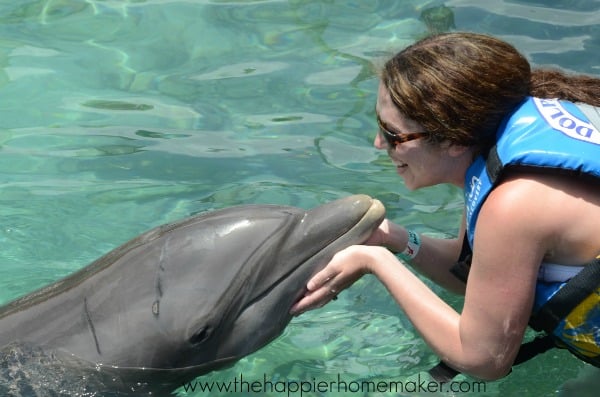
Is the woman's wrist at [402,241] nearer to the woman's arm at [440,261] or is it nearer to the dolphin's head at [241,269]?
the woman's arm at [440,261]

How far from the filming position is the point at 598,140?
5.05 metres

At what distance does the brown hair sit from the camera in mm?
5086

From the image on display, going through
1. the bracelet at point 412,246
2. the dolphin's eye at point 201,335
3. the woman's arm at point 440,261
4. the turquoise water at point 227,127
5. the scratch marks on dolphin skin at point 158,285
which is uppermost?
the scratch marks on dolphin skin at point 158,285

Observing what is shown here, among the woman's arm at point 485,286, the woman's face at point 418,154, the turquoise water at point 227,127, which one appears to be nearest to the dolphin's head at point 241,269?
the woman's arm at point 485,286

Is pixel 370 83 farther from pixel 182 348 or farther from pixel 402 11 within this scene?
pixel 182 348

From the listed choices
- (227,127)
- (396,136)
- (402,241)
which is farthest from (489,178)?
(227,127)

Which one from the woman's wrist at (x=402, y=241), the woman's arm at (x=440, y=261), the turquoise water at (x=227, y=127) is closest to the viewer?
the woman's wrist at (x=402, y=241)

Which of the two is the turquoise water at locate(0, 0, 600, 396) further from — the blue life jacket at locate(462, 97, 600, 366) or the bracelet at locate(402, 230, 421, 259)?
the blue life jacket at locate(462, 97, 600, 366)

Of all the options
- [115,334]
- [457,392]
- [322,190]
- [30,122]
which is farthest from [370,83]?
[115,334]

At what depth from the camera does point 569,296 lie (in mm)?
5211

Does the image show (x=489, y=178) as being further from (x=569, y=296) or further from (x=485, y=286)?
(x=569, y=296)

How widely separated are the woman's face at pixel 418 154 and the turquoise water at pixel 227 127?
728 millimetres

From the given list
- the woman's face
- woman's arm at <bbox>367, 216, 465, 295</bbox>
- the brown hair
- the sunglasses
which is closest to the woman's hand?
the woman's face

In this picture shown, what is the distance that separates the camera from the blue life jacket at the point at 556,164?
16.3 ft
